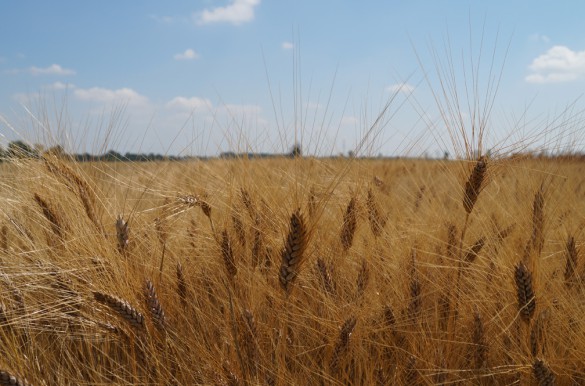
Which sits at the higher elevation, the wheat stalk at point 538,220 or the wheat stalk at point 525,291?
the wheat stalk at point 538,220

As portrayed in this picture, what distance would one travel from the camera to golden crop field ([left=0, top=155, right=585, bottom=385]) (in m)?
1.46

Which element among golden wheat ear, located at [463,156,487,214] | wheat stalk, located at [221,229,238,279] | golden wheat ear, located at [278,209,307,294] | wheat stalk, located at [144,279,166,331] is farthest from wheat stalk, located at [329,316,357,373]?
golden wheat ear, located at [463,156,487,214]

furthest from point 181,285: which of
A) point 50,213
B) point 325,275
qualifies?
point 50,213

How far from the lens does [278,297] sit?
67.0 inches

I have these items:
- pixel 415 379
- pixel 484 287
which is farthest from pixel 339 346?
pixel 484 287

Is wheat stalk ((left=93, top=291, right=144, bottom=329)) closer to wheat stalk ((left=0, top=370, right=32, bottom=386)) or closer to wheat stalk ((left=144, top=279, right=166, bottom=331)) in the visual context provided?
wheat stalk ((left=144, top=279, right=166, bottom=331))

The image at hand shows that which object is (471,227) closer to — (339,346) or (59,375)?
(339,346)

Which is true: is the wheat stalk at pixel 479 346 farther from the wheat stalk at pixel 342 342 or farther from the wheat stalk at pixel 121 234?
the wheat stalk at pixel 121 234

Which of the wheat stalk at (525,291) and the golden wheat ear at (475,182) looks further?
the golden wheat ear at (475,182)

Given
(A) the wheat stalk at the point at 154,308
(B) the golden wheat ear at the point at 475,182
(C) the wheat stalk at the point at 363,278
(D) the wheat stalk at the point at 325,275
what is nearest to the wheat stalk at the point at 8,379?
(A) the wheat stalk at the point at 154,308

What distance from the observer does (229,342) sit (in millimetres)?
1599

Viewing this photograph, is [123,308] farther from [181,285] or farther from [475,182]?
[475,182]

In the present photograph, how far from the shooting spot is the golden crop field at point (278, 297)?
1.46 meters

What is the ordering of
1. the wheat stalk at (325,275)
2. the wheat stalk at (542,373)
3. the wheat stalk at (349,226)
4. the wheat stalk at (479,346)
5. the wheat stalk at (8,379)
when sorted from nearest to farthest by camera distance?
the wheat stalk at (8,379), the wheat stalk at (542,373), the wheat stalk at (479,346), the wheat stalk at (325,275), the wheat stalk at (349,226)
